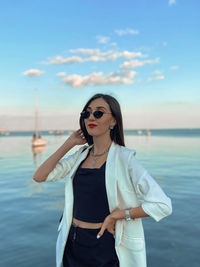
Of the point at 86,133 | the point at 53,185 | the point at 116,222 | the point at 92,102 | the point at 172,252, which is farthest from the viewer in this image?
the point at 53,185

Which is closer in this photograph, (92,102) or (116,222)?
(116,222)

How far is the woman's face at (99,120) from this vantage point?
6.92 ft

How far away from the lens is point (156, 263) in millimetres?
3941

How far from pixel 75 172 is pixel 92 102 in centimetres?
Answer: 63

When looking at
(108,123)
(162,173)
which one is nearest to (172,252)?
(108,123)

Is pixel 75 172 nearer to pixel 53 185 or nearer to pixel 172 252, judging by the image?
pixel 172 252

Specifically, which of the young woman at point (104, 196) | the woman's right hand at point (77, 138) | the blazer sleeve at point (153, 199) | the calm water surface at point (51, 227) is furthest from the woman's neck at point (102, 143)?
the calm water surface at point (51, 227)

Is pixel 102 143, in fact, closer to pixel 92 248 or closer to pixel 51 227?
pixel 92 248

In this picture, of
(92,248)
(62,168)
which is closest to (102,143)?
(62,168)

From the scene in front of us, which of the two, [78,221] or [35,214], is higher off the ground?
[78,221]

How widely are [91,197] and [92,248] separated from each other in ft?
1.29

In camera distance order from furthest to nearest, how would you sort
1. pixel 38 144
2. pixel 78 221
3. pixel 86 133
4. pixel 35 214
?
pixel 38 144
pixel 35 214
pixel 86 133
pixel 78 221

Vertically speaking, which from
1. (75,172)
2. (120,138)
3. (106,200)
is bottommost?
(106,200)

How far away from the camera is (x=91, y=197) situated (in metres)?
1.98
